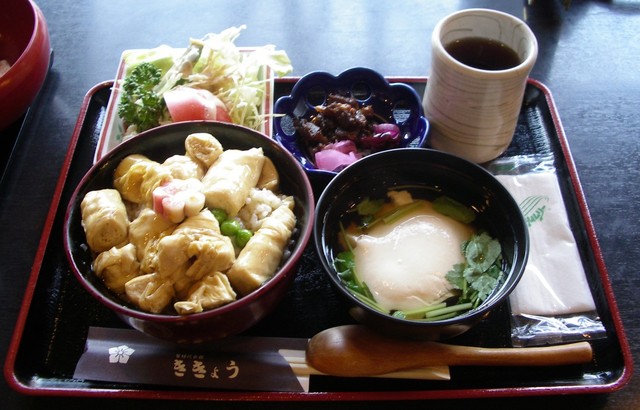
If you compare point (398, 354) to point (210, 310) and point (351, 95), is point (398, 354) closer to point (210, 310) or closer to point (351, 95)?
point (210, 310)

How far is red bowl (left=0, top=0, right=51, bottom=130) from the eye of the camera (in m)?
2.04

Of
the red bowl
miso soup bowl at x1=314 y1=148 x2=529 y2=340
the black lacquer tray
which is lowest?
the black lacquer tray

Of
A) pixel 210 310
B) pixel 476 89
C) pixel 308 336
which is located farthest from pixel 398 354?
pixel 476 89

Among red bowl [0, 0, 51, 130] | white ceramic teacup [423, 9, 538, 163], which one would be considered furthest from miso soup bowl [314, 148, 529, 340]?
red bowl [0, 0, 51, 130]

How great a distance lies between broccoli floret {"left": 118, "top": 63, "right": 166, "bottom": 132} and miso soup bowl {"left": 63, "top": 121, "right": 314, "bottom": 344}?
1.29 ft

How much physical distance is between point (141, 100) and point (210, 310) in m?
1.13

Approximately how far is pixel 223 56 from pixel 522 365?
1.72m

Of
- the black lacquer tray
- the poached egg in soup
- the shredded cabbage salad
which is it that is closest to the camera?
the black lacquer tray

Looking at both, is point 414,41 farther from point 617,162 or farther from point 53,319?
point 53,319

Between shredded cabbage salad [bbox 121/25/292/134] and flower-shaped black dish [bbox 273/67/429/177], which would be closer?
flower-shaped black dish [bbox 273/67/429/177]

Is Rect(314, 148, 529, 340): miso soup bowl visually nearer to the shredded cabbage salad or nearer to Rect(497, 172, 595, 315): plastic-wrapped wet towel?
Rect(497, 172, 595, 315): plastic-wrapped wet towel

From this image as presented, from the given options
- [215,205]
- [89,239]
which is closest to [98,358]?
[89,239]

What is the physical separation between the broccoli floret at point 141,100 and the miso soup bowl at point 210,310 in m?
0.39

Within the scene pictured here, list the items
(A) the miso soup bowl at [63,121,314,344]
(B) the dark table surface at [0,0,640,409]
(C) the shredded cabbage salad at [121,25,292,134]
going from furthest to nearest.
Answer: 1. (C) the shredded cabbage salad at [121,25,292,134]
2. (B) the dark table surface at [0,0,640,409]
3. (A) the miso soup bowl at [63,121,314,344]
